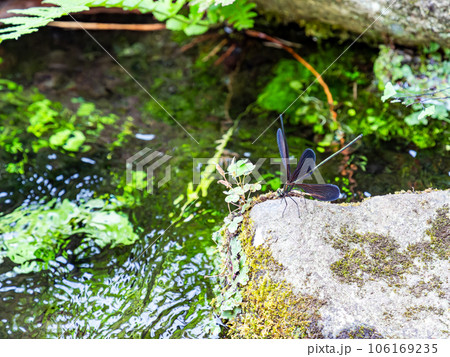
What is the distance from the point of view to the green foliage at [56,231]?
9.18ft

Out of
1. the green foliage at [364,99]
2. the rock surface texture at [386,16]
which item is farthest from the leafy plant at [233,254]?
the rock surface texture at [386,16]

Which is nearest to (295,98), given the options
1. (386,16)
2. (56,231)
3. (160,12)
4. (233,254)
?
(386,16)

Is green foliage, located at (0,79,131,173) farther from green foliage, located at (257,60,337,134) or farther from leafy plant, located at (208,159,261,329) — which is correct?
leafy plant, located at (208,159,261,329)

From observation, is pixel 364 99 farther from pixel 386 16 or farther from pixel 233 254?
pixel 233 254

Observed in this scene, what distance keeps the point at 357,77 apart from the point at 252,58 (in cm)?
110

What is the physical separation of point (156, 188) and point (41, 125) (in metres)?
1.43

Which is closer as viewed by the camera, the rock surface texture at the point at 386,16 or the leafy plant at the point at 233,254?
the leafy plant at the point at 233,254

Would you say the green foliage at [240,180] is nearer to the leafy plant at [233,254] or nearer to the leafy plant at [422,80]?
the leafy plant at [233,254]

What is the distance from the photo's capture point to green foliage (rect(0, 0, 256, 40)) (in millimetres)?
2867

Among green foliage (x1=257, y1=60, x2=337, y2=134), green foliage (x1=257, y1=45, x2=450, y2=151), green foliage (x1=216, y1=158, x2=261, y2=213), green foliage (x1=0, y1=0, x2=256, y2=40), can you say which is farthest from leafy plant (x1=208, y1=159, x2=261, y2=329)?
green foliage (x1=257, y1=60, x2=337, y2=134)

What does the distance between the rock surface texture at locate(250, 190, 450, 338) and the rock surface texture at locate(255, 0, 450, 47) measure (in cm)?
164

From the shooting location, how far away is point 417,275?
203cm

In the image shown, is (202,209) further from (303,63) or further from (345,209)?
(303,63)

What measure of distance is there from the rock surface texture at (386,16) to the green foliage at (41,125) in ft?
6.59
